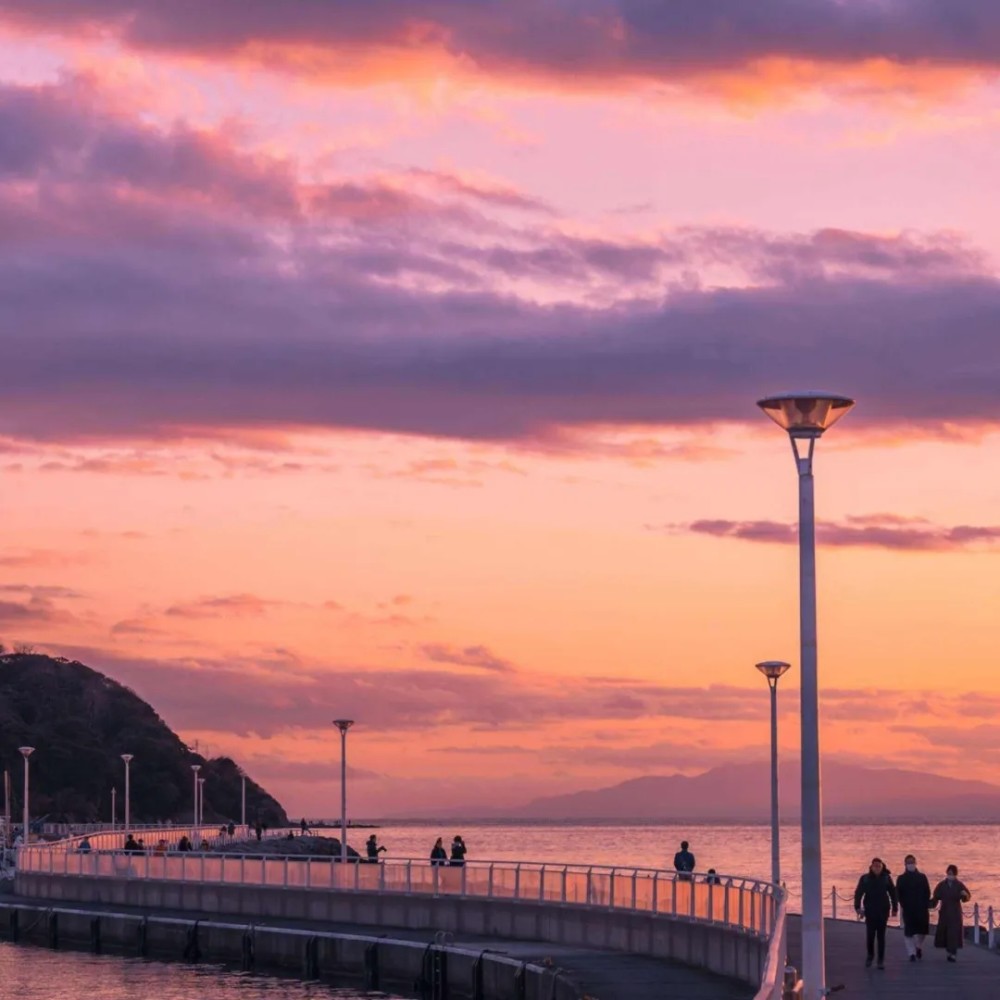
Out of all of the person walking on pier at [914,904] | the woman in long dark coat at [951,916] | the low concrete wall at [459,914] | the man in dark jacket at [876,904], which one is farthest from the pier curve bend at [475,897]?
the woman in long dark coat at [951,916]

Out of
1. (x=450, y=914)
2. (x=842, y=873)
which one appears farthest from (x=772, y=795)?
(x=842, y=873)

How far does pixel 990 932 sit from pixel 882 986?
9.71 m

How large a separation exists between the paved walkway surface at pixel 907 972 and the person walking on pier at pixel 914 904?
30cm

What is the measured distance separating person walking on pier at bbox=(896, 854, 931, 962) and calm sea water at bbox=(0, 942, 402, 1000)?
44.9 ft

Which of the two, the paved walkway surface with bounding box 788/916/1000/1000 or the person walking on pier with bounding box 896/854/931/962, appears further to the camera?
the person walking on pier with bounding box 896/854/931/962

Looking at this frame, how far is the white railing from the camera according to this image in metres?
36.2

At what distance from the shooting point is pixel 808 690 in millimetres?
23094

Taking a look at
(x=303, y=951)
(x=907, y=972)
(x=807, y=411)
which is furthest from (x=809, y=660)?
(x=303, y=951)

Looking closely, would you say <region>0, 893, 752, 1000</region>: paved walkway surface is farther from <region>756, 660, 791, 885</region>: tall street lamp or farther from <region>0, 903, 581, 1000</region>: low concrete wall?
<region>756, 660, 791, 885</region>: tall street lamp

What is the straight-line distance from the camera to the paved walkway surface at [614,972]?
33.4 metres

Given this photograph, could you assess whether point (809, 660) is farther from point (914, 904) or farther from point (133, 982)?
point (133, 982)

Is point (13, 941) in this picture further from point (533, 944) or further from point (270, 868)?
point (533, 944)

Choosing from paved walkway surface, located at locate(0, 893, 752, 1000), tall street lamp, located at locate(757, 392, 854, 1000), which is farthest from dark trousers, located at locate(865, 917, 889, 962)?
tall street lamp, located at locate(757, 392, 854, 1000)

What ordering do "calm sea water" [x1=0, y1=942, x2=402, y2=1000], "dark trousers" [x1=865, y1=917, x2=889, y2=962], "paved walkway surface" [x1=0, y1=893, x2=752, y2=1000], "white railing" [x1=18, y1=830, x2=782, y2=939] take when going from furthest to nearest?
"calm sea water" [x1=0, y1=942, x2=402, y2=1000]
"white railing" [x1=18, y1=830, x2=782, y2=939]
"dark trousers" [x1=865, y1=917, x2=889, y2=962]
"paved walkway surface" [x1=0, y1=893, x2=752, y2=1000]
